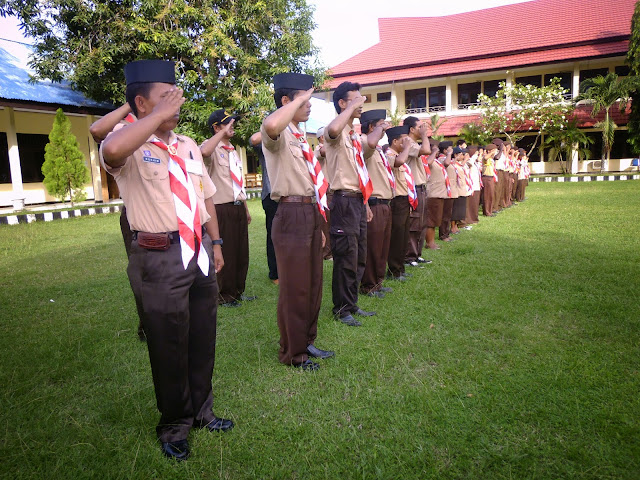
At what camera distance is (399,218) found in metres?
5.82

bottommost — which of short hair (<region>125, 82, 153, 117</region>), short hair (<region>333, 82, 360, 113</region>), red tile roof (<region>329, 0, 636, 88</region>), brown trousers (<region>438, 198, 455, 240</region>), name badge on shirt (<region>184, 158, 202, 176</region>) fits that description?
brown trousers (<region>438, 198, 455, 240</region>)

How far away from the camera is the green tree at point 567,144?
22.5m

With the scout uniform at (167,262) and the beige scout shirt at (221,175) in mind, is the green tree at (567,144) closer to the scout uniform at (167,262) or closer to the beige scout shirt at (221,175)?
the beige scout shirt at (221,175)

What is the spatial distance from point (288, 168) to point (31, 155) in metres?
15.7

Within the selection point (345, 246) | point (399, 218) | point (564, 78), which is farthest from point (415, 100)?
point (345, 246)

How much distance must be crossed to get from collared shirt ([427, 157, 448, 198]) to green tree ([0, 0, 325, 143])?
27.7 feet

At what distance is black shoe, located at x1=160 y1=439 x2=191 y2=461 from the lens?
7.87ft

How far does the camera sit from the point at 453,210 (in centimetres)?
929

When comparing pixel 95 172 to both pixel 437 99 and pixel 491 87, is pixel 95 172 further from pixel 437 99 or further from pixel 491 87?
pixel 491 87

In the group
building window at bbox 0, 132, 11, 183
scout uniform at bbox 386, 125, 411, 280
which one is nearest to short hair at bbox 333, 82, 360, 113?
scout uniform at bbox 386, 125, 411, 280

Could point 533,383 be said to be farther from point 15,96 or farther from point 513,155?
point 15,96

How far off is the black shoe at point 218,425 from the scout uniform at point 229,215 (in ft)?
8.24

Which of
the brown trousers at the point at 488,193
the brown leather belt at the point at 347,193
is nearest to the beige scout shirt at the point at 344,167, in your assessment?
the brown leather belt at the point at 347,193

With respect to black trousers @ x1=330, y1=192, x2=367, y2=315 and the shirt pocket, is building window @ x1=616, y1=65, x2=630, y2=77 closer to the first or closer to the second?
black trousers @ x1=330, y1=192, x2=367, y2=315
